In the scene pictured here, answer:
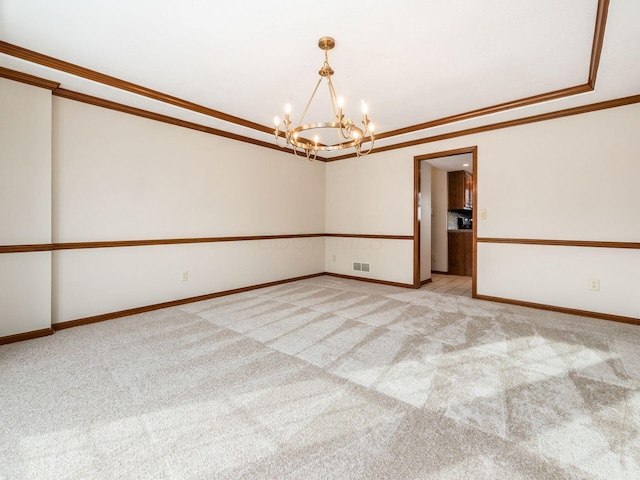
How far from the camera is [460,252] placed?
630 cm

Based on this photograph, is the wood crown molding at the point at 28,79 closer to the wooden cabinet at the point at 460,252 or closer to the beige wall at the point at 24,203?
the beige wall at the point at 24,203

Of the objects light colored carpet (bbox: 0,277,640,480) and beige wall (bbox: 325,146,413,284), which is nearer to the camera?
light colored carpet (bbox: 0,277,640,480)

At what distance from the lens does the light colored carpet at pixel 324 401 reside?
4.38 ft

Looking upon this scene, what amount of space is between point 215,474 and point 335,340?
157cm

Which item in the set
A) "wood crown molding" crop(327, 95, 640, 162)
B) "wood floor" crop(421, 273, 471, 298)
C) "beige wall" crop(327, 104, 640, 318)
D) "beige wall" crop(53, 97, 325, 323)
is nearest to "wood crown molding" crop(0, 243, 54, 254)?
"beige wall" crop(53, 97, 325, 323)

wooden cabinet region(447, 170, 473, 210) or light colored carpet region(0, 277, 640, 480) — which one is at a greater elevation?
wooden cabinet region(447, 170, 473, 210)

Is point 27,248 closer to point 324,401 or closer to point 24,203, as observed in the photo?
point 24,203

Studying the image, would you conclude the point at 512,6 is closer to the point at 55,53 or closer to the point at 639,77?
the point at 639,77

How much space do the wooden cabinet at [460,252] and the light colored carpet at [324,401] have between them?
10.1ft

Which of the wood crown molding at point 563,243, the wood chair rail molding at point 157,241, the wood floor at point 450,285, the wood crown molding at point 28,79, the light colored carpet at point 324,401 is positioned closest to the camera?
the light colored carpet at point 324,401

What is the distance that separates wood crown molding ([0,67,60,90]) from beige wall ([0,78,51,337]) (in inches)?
1.7

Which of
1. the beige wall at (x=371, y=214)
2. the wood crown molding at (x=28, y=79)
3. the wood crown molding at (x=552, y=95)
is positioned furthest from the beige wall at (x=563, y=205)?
the wood crown molding at (x=28, y=79)

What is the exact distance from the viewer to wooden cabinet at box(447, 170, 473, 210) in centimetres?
647

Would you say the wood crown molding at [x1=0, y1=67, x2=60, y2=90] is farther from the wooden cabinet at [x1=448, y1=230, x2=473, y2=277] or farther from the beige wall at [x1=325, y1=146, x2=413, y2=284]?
the wooden cabinet at [x1=448, y1=230, x2=473, y2=277]
